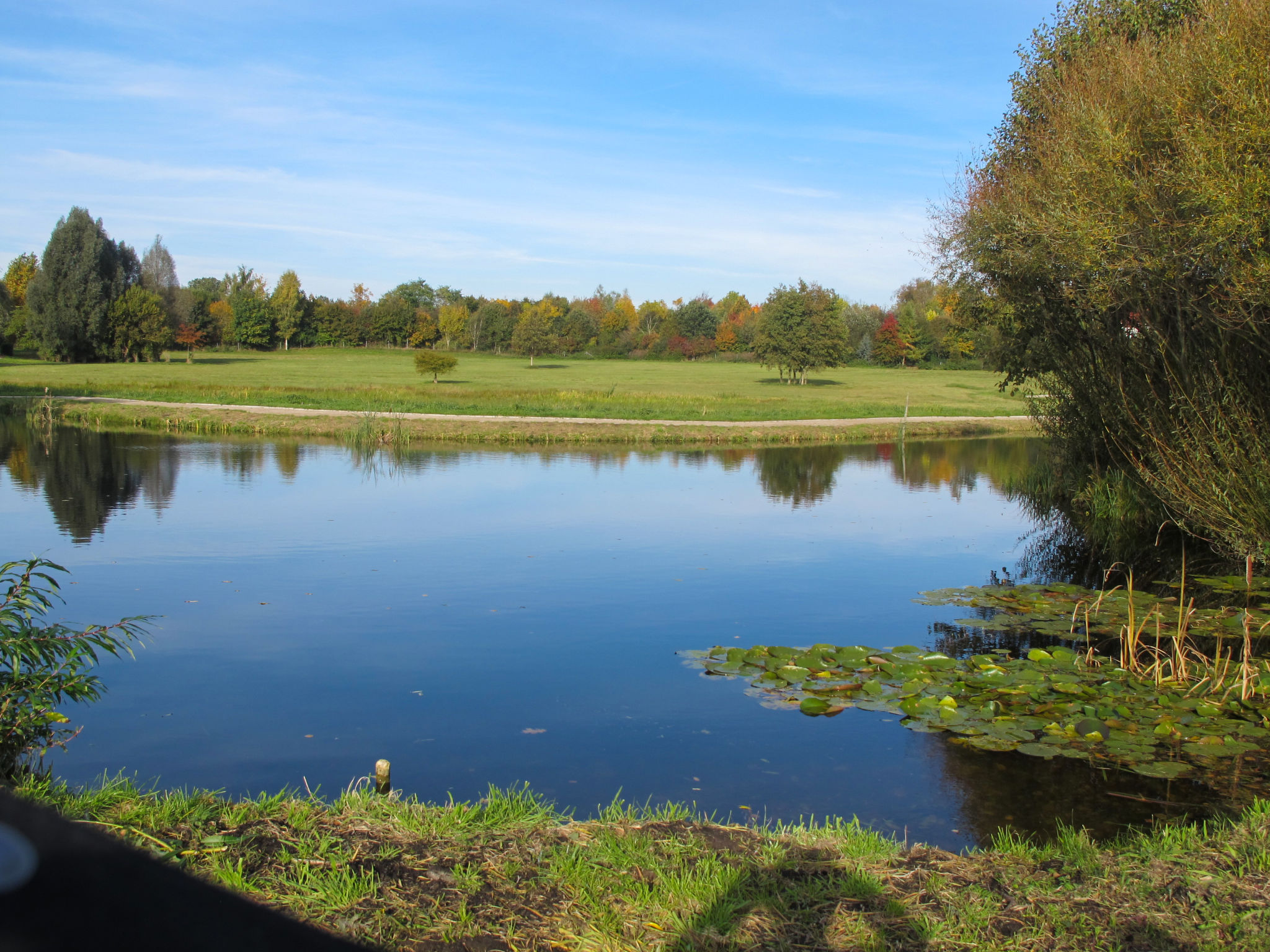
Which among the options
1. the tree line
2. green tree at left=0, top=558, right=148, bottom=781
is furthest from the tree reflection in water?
the tree line

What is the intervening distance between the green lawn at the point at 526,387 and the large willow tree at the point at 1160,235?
25139 millimetres

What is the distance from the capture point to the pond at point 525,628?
6.84m

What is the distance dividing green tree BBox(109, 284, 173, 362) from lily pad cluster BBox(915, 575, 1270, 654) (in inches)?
2723

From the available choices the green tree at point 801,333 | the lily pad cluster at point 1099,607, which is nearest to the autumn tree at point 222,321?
the green tree at point 801,333

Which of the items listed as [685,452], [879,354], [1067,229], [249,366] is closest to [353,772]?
[1067,229]

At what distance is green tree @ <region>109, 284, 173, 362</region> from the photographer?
68.7 m

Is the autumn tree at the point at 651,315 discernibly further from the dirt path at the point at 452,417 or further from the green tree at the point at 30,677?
the green tree at the point at 30,677

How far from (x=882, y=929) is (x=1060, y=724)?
14.2 ft

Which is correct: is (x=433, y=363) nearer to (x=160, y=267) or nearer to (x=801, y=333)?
(x=801, y=333)

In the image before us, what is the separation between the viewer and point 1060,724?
771 cm

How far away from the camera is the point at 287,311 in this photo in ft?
327

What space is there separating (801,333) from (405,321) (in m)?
55.6

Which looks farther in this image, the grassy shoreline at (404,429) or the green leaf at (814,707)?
the grassy shoreline at (404,429)

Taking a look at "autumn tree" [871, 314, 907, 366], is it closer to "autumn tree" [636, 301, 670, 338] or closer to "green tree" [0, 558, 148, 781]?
"autumn tree" [636, 301, 670, 338]
